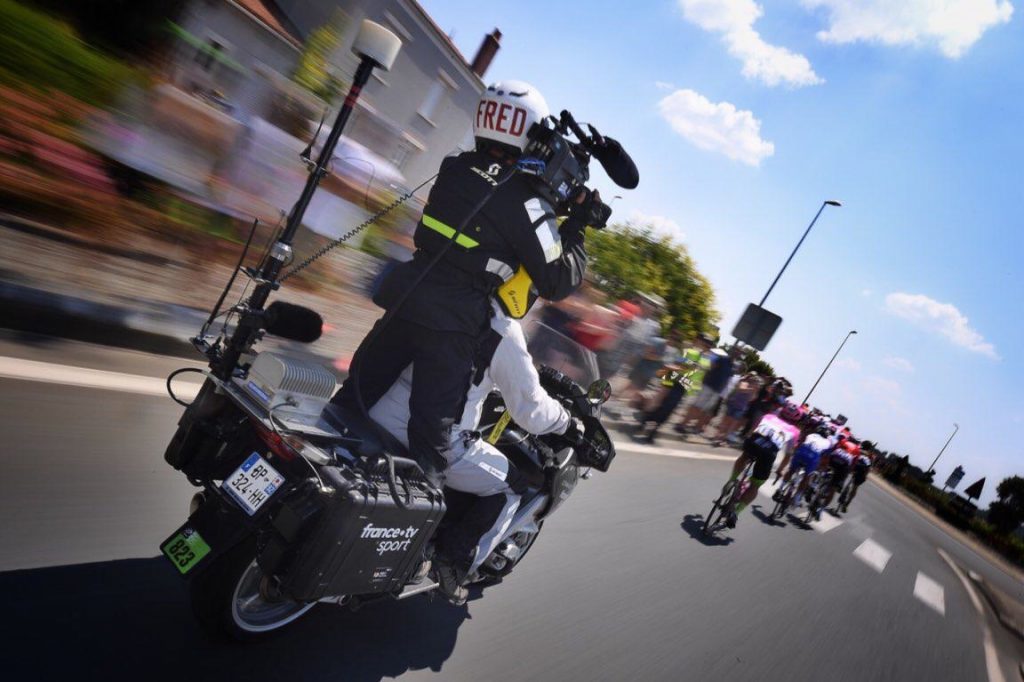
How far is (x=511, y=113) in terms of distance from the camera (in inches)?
107

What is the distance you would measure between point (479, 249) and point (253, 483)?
4.26 ft

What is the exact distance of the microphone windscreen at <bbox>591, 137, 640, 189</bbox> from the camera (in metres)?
2.91

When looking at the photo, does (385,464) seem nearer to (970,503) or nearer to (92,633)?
(92,633)

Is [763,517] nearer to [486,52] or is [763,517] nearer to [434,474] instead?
[434,474]

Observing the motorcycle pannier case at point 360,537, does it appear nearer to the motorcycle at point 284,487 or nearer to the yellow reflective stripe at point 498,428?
the motorcycle at point 284,487

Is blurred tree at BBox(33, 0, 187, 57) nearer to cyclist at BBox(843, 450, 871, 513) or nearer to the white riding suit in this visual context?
the white riding suit

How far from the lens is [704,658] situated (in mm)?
4426

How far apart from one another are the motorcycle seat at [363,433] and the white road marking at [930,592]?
9.00 metres

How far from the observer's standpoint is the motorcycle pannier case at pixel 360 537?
84.4 inches

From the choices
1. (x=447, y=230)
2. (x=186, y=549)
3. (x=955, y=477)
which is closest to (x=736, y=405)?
(x=447, y=230)

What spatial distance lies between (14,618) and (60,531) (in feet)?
1.84

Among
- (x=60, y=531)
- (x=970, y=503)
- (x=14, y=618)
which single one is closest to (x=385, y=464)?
A: (x=14, y=618)

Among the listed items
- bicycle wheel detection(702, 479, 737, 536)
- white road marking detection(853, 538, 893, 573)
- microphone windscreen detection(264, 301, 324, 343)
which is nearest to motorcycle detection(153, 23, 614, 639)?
microphone windscreen detection(264, 301, 324, 343)

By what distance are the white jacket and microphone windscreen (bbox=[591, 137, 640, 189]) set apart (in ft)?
2.81
